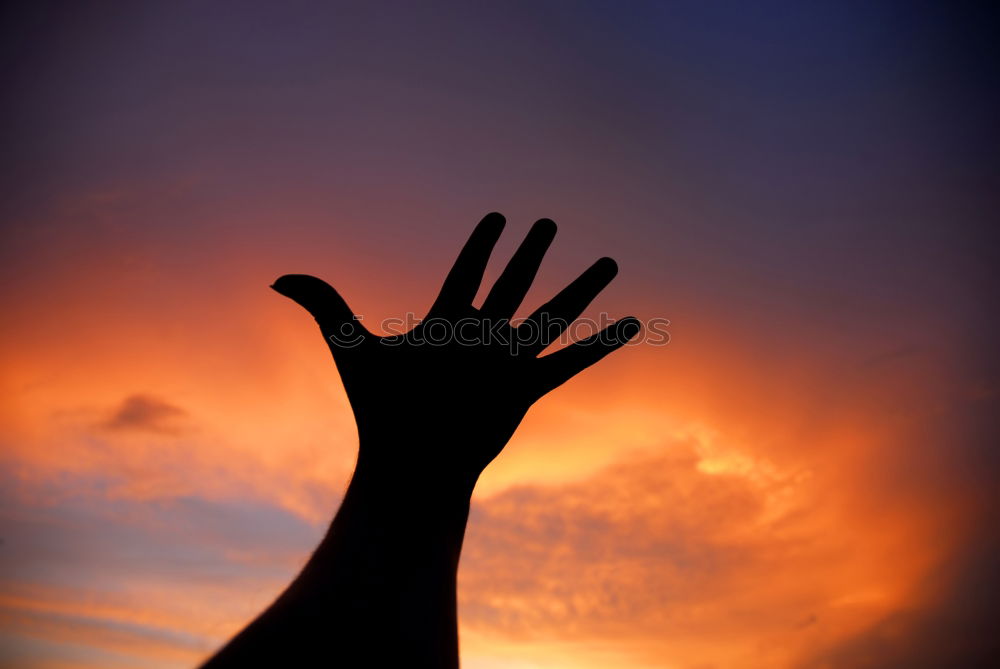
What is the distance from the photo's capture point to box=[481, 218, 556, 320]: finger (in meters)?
4.01

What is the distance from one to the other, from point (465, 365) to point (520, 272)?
28.2 inches

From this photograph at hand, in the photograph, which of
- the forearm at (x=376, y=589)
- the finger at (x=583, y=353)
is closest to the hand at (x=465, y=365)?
the finger at (x=583, y=353)

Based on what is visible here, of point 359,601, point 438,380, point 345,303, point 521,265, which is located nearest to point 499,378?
point 438,380

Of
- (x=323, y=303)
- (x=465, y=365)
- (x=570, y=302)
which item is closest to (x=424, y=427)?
(x=465, y=365)

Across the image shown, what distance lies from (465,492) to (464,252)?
4.99 ft

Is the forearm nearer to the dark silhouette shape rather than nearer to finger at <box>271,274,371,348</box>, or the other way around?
the dark silhouette shape

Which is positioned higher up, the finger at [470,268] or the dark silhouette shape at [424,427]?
the finger at [470,268]

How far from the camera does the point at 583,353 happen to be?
3.89m

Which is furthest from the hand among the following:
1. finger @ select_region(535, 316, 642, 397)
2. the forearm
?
the forearm

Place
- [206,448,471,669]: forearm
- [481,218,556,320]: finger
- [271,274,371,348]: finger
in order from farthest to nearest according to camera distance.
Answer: [481,218,556,320]: finger
[271,274,371,348]: finger
[206,448,471,669]: forearm

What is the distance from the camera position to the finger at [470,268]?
12.9ft

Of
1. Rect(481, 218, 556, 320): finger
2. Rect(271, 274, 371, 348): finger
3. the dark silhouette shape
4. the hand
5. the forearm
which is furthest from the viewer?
Rect(481, 218, 556, 320): finger

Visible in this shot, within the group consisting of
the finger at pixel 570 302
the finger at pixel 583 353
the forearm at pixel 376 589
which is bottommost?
the forearm at pixel 376 589

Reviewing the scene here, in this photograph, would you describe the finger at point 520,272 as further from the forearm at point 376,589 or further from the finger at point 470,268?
the forearm at point 376,589
